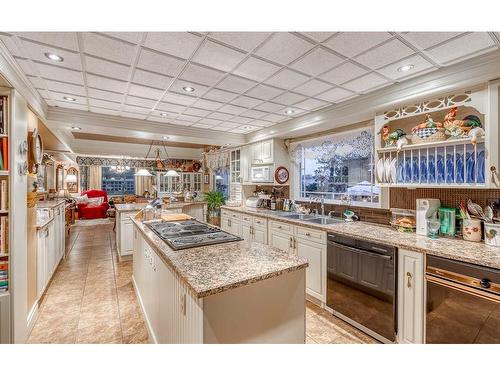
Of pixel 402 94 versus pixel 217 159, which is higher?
pixel 402 94

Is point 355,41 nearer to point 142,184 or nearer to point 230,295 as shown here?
point 230,295

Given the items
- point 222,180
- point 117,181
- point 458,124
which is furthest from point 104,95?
point 117,181

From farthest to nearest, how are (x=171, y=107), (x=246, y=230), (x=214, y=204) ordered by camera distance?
(x=214, y=204) < (x=246, y=230) < (x=171, y=107)

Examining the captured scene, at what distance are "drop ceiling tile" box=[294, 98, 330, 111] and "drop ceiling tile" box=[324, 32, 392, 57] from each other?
3.63 ft

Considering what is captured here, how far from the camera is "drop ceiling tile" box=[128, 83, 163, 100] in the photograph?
2574mm

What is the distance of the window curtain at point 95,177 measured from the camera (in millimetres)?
9305

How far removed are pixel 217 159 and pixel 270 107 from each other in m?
4.01

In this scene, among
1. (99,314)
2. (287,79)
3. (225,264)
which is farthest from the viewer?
(99,314)

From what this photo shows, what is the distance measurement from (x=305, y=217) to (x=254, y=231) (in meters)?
0.91

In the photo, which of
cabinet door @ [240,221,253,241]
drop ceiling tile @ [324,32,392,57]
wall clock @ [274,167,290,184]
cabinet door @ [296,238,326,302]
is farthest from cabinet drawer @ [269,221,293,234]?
drop ceiling tile @ [324,32,392,57]

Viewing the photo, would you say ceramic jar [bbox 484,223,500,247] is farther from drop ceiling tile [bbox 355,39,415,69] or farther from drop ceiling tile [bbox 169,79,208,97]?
drop ceiling tile [bbox 169,79,208,97]

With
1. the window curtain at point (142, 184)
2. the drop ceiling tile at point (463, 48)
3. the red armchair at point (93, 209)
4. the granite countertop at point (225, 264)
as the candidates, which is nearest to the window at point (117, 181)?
the window curtain at point (142, 184)

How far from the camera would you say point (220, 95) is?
283cm
